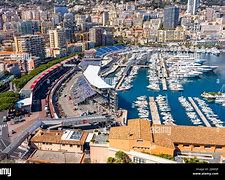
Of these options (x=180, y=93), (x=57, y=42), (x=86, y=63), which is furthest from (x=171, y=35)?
(x=180, y=93)

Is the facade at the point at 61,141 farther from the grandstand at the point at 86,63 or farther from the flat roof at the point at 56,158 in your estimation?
the grandstand at the point at 86,63

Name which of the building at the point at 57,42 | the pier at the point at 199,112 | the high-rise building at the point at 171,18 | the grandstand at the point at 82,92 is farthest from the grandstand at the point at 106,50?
the pier at the point at 199,112

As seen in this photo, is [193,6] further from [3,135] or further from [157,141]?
[157,141]

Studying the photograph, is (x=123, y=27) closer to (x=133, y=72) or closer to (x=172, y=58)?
(x=172, y=58)

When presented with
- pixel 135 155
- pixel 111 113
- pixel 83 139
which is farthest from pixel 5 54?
pixel 135 155

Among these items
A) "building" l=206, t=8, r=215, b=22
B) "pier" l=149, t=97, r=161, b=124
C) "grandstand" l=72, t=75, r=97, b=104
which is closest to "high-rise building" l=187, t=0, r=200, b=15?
"building" l=206, t=8, r=215, b=22

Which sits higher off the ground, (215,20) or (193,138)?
(215,20)

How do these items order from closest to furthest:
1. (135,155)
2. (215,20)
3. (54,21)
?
(135,155) < (54,21) < (215,20)
